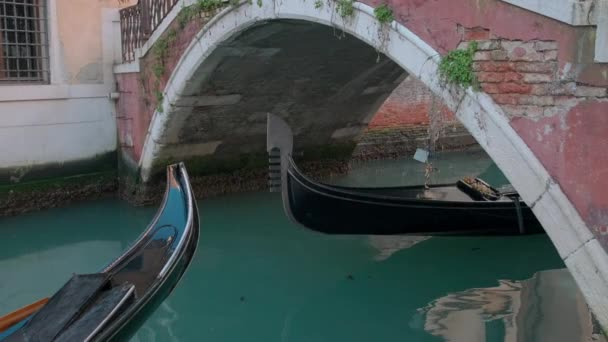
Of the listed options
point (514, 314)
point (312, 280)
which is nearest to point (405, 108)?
point (312, 280)

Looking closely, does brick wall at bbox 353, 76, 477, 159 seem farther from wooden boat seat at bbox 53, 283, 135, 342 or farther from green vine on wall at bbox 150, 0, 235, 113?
wooden boat seat at bbox 53, 283, 135, 342

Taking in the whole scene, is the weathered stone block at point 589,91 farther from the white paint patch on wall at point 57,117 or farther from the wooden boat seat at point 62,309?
the white paint patch on wall at point 57,117

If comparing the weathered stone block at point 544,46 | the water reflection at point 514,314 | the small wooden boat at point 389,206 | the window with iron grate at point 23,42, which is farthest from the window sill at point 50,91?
the weathered stone block at point 544,46

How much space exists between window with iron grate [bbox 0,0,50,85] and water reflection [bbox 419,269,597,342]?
2838mm

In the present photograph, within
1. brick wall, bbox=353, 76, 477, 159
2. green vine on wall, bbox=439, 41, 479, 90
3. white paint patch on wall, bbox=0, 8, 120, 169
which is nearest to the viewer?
green vine on wall, bbox=439, 41, 479, 90

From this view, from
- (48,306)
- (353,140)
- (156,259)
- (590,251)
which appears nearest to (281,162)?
(156,259)

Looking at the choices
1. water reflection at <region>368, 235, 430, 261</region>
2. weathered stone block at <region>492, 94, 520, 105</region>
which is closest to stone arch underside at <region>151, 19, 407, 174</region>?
water reflection at <region>368, 235, 430, 261</region>

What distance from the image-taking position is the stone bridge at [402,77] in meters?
1.64

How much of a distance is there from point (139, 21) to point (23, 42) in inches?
29.0

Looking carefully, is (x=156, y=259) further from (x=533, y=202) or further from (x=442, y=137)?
(x=442, y=137)

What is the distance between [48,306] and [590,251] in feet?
4.76

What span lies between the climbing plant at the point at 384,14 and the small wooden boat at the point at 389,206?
80 centimetres

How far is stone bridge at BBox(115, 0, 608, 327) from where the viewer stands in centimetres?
164

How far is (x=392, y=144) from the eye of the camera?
622cm
